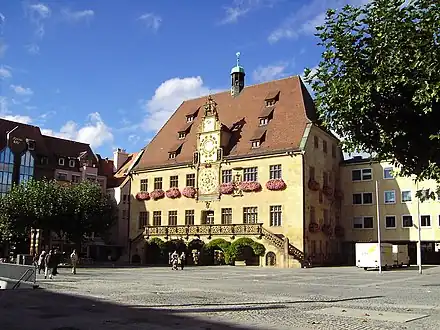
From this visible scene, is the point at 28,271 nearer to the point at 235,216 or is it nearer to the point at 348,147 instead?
the point at 348,147

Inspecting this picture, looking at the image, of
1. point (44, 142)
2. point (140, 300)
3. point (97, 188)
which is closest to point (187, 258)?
point (97, 188)

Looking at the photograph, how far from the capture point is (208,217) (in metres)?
59.8

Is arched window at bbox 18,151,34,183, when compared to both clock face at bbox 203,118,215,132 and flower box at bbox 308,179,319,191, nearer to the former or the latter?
clock face at bbox 203,118,215,132

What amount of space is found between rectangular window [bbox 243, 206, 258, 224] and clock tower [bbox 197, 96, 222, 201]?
4239 mm

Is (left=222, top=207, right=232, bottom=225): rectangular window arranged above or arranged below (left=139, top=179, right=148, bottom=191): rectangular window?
below

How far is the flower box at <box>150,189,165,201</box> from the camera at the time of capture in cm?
6444

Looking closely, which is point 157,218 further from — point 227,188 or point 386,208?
point 386,208

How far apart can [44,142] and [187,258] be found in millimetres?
30330

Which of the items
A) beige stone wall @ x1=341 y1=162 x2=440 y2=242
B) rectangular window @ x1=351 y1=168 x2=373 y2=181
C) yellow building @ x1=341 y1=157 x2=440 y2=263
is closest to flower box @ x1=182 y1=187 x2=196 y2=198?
yellow building @ x1=341 y1=157 x2=440 y2=263

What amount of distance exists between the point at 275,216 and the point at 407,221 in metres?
15.6

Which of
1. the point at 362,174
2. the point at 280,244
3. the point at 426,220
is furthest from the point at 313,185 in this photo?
the point at 426,220

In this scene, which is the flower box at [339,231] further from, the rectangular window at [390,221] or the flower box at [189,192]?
the flower box at [189,192]

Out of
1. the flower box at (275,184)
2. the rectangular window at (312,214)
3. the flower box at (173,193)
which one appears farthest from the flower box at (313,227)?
the flower box at (173,193)

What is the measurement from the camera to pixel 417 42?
37.2ft
